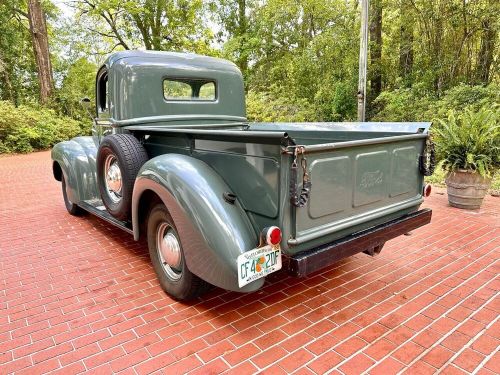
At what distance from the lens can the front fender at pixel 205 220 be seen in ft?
7.50

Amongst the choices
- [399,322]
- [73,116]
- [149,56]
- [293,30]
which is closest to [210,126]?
[149,56]

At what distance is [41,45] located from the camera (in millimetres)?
15078

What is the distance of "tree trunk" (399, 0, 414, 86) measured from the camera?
453 inches

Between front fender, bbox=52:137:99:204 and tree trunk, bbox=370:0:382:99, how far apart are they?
1109 centimetres

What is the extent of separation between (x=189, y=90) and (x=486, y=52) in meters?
9.87

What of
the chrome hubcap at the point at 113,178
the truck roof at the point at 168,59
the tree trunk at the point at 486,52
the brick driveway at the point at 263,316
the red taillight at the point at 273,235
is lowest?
the brick driveway at the point at 263,316

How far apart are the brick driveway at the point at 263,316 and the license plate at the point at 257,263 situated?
496 millimetres

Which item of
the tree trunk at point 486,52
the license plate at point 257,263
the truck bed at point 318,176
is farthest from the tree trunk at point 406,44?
the license plate at point 257,263

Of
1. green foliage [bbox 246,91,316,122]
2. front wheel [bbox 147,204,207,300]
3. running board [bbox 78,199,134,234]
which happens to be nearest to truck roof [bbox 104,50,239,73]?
running board [bbox 78,199,134,234]

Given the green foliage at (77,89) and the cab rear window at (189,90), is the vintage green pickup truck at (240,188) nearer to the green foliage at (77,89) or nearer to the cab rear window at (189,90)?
the cab rear window at (189,90)

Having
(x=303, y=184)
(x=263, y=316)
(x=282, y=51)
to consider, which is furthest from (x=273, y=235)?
(x=282, y=51)

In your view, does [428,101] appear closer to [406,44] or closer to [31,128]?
[406,44]

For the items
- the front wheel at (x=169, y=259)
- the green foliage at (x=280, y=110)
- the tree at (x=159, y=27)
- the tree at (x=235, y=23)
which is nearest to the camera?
the front wheel at (x=169, y=259)

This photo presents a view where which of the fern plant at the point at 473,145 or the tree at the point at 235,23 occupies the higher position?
the tree at the point at 235,23
